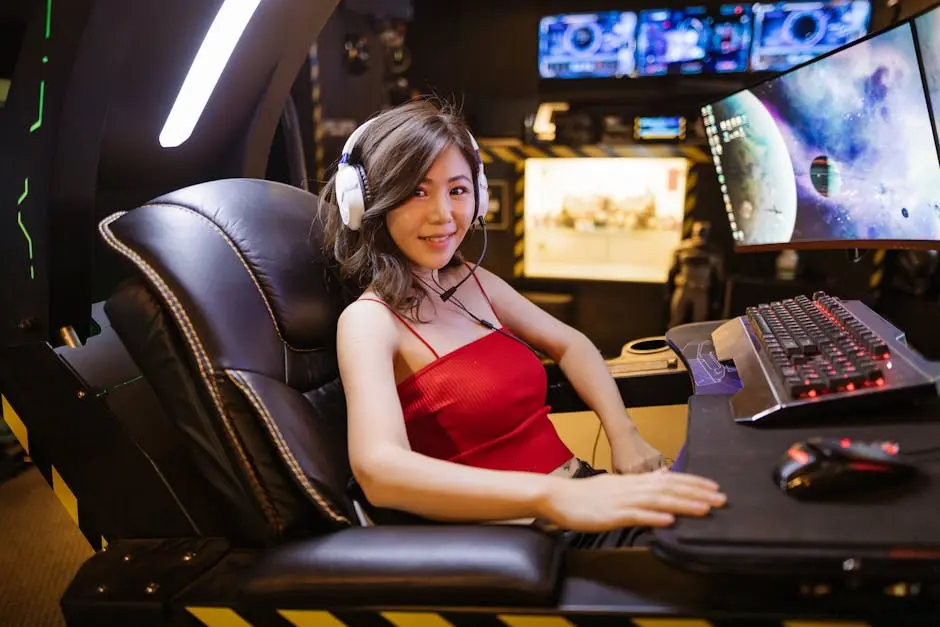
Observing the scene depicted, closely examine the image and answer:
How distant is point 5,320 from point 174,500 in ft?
1.48

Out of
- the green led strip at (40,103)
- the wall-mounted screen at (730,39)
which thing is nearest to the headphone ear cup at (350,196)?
Result: the green led strip at (40,103)

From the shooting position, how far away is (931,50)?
4.36 feet

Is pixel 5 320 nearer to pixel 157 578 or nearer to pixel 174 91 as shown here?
pixel 157 578

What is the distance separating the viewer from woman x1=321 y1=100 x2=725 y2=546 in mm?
1078

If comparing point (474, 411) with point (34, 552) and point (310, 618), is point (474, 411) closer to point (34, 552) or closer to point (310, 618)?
point (310, 618)

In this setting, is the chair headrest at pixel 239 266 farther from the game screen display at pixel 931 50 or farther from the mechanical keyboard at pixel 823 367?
the game screen display at pixel 931 50

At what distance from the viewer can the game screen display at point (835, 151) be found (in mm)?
1448

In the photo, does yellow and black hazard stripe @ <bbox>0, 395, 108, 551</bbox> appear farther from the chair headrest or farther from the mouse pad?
the mouse pad

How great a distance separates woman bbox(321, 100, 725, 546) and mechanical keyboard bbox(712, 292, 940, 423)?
30cm

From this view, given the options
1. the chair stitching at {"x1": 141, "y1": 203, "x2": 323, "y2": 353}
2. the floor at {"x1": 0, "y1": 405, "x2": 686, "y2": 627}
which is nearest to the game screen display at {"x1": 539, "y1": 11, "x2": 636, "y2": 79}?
the floor at {"x1": 0, "y1": 405, "x2": 686, "y2": 627}

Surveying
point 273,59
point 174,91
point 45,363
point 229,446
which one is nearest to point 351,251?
point 229,446

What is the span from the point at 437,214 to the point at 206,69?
0.85 metres

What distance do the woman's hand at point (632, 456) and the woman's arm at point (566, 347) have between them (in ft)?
0.19

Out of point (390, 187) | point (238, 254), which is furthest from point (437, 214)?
point (238, 254)
